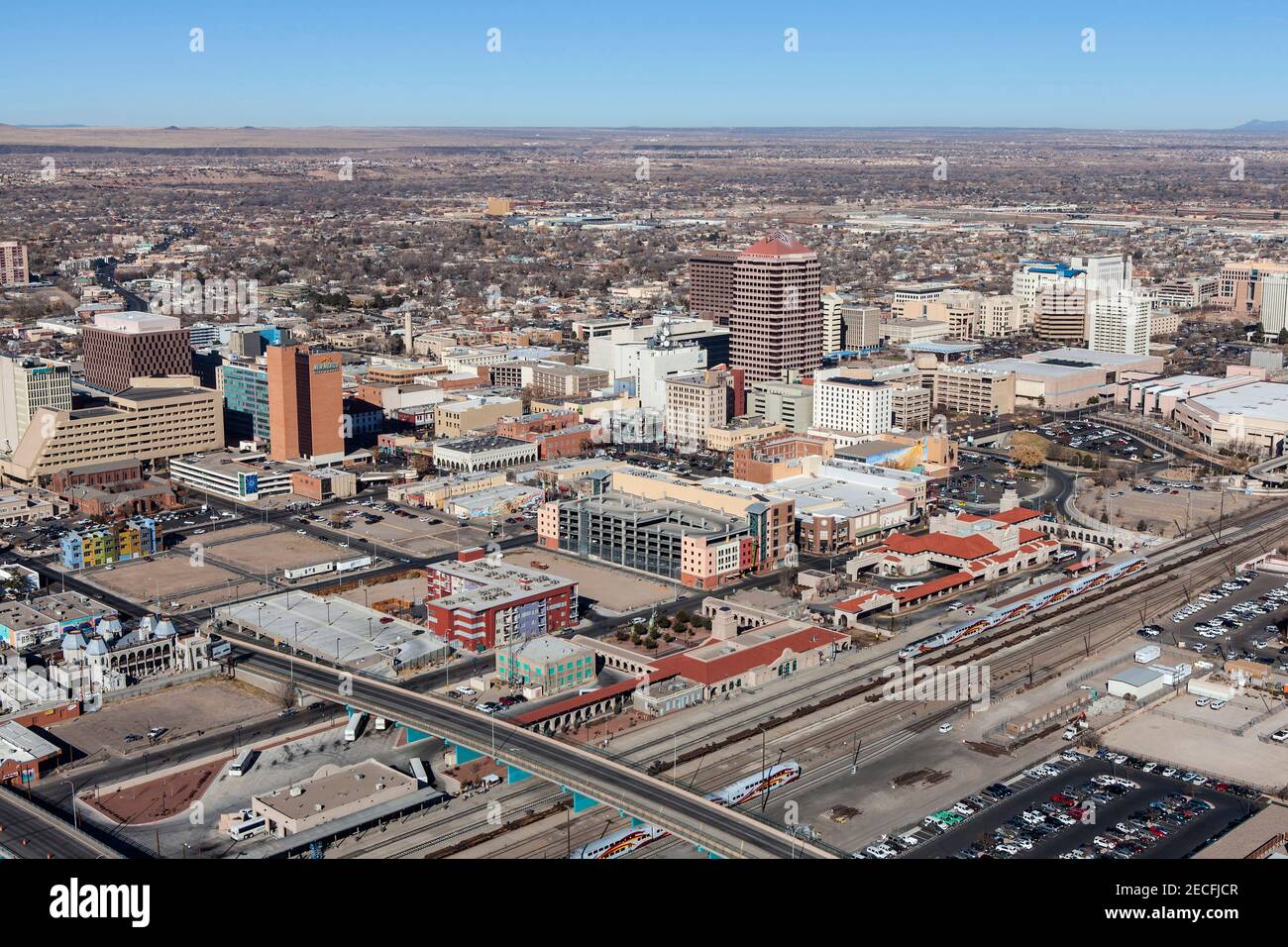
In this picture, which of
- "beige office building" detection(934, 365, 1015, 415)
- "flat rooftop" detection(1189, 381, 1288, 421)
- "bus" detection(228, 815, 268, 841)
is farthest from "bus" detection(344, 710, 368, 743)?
"flat rooftop" detection(1189, 381, 1288, 421)

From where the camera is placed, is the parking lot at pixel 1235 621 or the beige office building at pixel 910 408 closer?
the parking lot at pixel 1235 621

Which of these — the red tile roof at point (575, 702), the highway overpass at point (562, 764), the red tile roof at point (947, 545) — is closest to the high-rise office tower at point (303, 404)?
the highway overpass at point (562, 764)

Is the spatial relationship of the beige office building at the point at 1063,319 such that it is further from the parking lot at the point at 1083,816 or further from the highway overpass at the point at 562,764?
the highway overpass at the point at 562,764

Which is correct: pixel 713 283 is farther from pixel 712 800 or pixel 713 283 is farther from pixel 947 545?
pixel 712 800

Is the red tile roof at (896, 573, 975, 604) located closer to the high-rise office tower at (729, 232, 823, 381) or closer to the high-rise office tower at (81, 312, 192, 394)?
the high-rise office tower at (729, 232, 823, 381)

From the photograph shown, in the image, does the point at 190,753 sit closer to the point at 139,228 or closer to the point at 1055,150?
the point at 139,228
